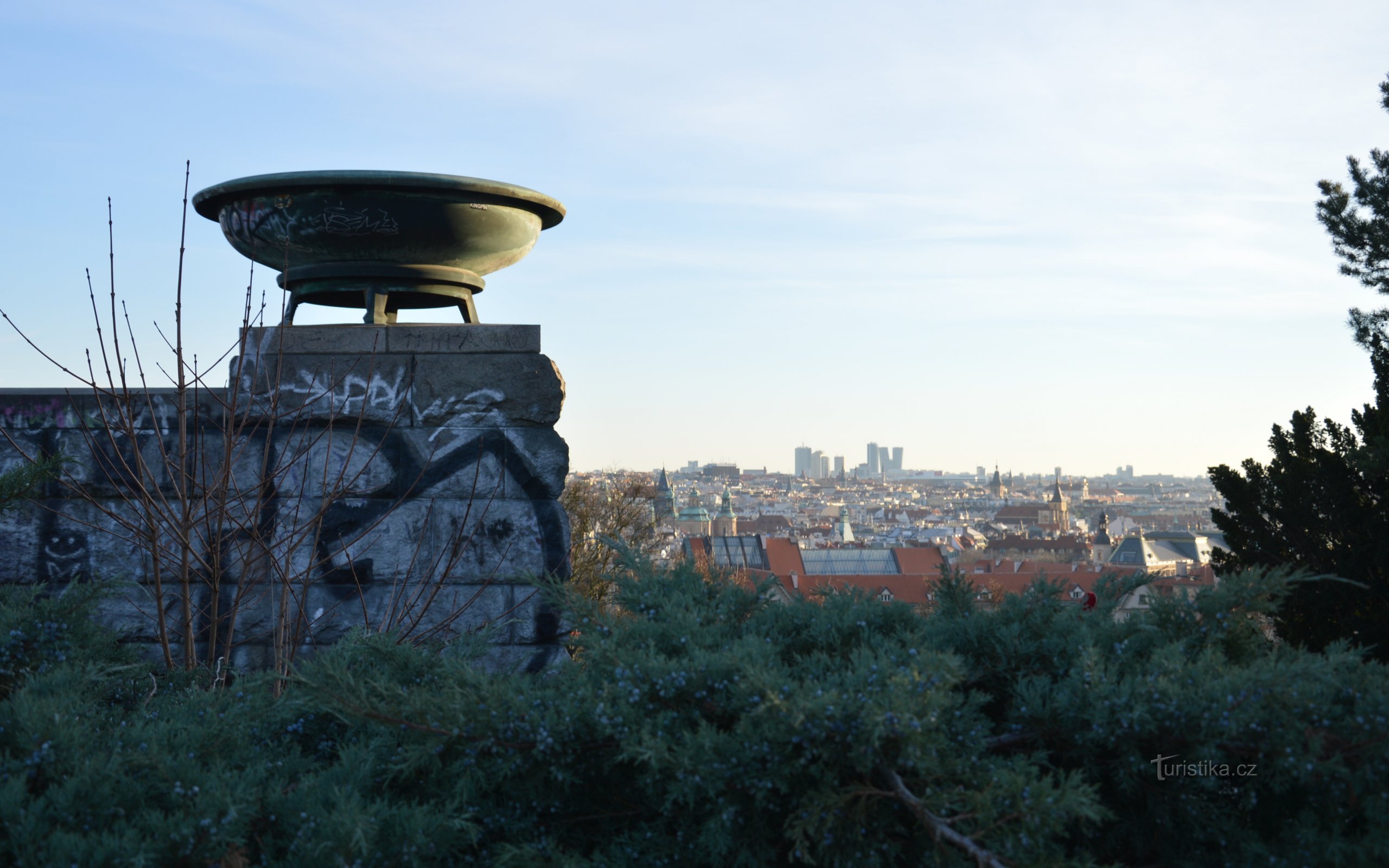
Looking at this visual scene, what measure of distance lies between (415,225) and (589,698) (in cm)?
232

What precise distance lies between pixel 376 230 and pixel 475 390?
0.64 m

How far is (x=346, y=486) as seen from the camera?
11.7 ft

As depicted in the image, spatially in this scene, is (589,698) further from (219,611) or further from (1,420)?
(1,420)

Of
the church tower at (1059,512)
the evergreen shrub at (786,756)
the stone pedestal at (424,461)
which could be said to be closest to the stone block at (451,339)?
the stone pedestal at (424,461)

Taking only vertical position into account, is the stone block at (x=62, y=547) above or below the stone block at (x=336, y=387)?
below

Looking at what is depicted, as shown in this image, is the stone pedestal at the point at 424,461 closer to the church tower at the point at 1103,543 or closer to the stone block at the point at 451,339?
the stone block at the point at 451,339

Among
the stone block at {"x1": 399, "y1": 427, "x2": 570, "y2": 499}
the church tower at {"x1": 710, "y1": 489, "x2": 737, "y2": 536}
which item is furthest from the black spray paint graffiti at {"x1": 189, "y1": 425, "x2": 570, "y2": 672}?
the church tower at {"x1": 710, "y1": 489, "x2": 737, "y2": 536}

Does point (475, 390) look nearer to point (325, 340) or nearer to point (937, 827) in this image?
point (325, 340)

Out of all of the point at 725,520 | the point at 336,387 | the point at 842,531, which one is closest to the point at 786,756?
the point at 336,387

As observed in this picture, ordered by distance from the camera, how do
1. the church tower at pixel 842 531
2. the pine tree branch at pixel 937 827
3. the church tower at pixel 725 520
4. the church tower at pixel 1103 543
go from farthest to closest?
the church tower at pixel 842 531 → the church tower at pixel 1103 543 → the church tower at pixel 725 520 → the pine tree branch at pixel 937 827

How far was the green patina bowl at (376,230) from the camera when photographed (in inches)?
139

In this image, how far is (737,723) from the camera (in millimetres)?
1677

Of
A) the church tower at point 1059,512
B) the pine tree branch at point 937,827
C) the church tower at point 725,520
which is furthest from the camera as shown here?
the church tower at point 1059,512

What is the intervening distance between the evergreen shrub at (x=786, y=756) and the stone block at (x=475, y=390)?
1688mm
